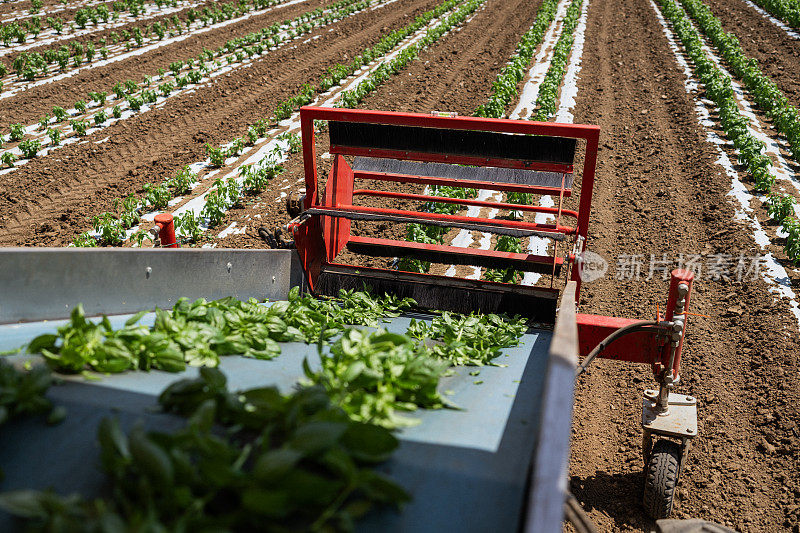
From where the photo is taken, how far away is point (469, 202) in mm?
4969

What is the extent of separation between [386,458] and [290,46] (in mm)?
14844

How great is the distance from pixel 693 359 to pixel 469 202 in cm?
212

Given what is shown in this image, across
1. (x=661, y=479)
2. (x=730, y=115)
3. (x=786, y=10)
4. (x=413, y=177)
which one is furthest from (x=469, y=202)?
(x=786, y=10)

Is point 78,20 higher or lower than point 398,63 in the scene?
higher

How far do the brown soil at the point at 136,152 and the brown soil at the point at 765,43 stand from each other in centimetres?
910

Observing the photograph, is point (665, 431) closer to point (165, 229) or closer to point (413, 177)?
point (413, 177)

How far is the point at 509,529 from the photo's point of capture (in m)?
1.62

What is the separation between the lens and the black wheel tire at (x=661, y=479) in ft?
11.3

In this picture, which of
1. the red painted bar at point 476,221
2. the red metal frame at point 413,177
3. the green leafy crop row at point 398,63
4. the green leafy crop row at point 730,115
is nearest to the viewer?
the red metal frame at point 413,177

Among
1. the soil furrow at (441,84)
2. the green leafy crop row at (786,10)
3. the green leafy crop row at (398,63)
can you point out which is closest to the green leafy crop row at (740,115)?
the green leafy crop row at (786,10)

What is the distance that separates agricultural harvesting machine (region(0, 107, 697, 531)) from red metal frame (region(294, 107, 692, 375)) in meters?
0.01

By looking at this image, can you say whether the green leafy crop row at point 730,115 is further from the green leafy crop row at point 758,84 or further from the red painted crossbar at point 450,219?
the red painted crossbar at point 450,219

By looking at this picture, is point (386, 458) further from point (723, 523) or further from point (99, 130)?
point (99, 130)

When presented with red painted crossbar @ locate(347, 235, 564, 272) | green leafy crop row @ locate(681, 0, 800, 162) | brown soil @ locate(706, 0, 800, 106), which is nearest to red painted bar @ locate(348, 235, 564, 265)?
red painted crossbar @ locate(347, 235, 564, 272)
